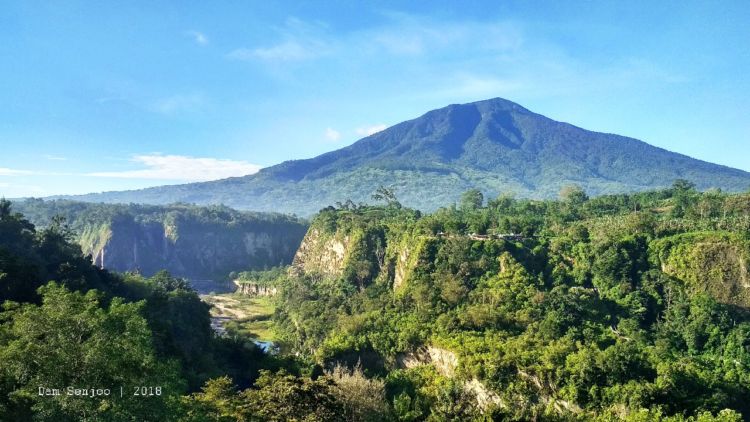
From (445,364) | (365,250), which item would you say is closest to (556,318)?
(445,364)

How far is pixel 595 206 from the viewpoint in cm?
6031

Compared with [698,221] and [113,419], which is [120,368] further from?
[698,221]

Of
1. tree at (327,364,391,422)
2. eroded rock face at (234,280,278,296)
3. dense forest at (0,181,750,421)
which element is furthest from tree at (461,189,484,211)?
tree at (327,364,391,422)

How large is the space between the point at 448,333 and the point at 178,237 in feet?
381

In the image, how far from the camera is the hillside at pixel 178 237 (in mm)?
125312

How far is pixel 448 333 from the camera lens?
113 feet

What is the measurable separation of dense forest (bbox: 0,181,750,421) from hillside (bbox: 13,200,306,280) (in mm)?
77070

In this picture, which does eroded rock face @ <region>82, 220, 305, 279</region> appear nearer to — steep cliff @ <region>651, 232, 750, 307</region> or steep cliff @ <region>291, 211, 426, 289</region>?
steep cliff @ <region>291, 211, 426, 289</region>

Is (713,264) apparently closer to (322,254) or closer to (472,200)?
(322,254)

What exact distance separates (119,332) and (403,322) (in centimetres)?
2560

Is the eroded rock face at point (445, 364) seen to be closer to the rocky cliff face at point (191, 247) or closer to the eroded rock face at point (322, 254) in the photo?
the eroded rock face at point (322, 254)

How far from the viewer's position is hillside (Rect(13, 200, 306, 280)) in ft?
411

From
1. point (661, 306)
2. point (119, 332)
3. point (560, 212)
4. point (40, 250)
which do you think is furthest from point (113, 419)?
point (560, 212)

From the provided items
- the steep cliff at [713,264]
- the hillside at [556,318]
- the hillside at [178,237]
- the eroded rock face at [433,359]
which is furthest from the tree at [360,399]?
the hillside at [178,237]
